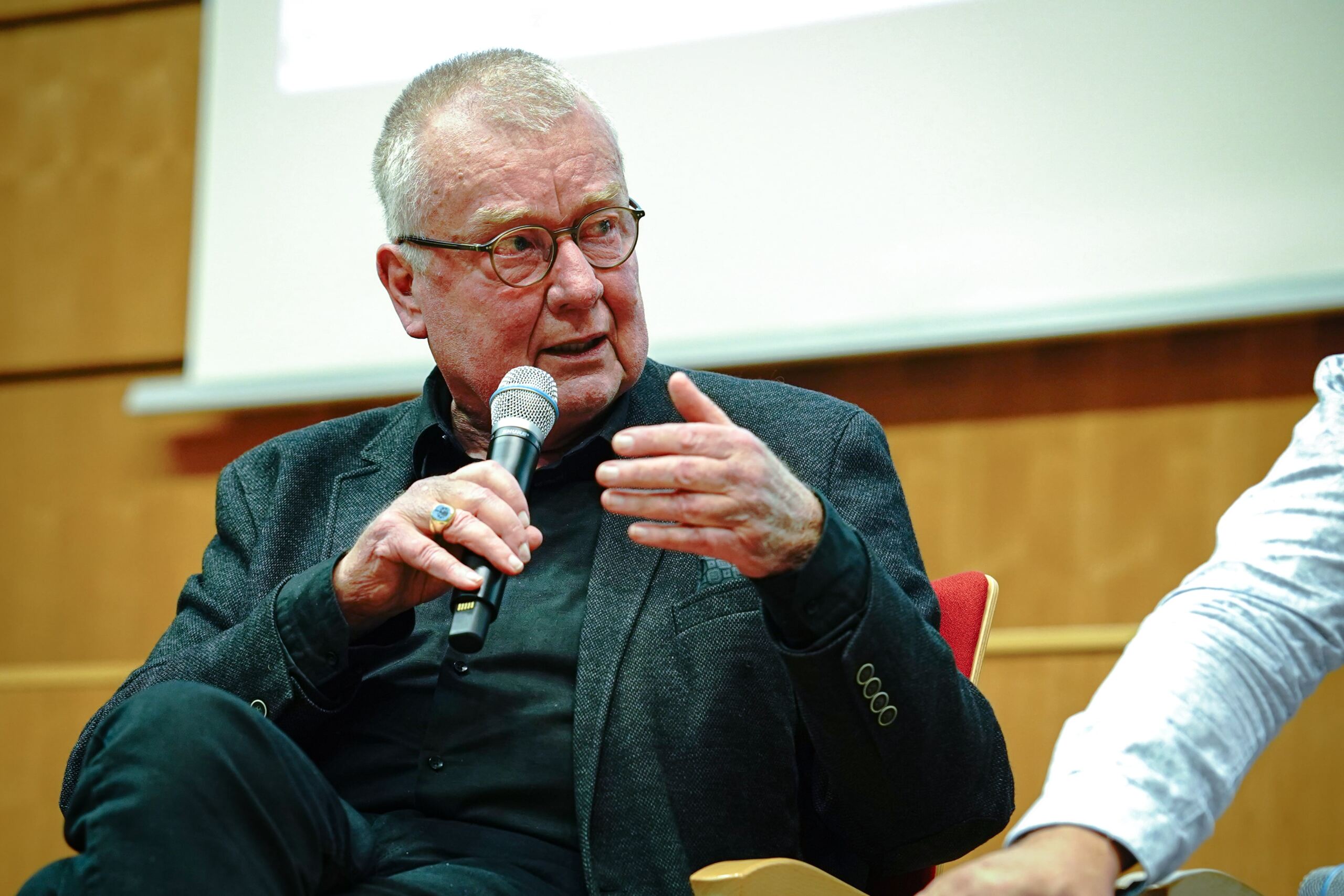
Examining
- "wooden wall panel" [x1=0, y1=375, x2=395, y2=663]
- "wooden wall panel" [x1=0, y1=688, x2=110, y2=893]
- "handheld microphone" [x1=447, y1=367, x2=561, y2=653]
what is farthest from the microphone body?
"wooden wall panel" [x1=0, y1=688, x2=110, y2=893]

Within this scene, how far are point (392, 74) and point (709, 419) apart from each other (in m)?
2.05

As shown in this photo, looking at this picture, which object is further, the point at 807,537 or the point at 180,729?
the point at 807,537

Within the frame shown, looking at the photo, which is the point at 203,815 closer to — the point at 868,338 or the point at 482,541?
the point at 482,541

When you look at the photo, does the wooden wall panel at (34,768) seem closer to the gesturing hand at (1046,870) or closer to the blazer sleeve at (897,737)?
the blazer sleeve at (897,737)

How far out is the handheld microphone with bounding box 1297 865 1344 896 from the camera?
1.03 m

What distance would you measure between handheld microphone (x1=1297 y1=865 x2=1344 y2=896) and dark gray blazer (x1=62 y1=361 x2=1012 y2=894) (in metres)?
0.32

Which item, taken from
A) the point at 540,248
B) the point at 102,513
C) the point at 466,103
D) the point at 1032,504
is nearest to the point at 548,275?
the point at 540,248

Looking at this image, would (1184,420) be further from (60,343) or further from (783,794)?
(60,343)

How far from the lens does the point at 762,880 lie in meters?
1.02

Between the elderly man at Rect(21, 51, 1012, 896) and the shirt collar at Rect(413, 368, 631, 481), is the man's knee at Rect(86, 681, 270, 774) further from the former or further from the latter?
the shirt collar at Rect(413, 368, 631, 481)

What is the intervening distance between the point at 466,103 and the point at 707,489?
841 mm

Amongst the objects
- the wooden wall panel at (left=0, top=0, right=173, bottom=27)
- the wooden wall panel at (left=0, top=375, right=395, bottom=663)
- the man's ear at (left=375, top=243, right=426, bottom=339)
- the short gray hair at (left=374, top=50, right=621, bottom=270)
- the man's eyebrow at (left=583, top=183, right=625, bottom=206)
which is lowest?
the wooden wall panel at (left=0, top=375, right=395, bottom=663)

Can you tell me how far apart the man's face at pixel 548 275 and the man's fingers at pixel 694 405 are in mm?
471

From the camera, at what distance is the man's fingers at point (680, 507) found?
3.72 feet
